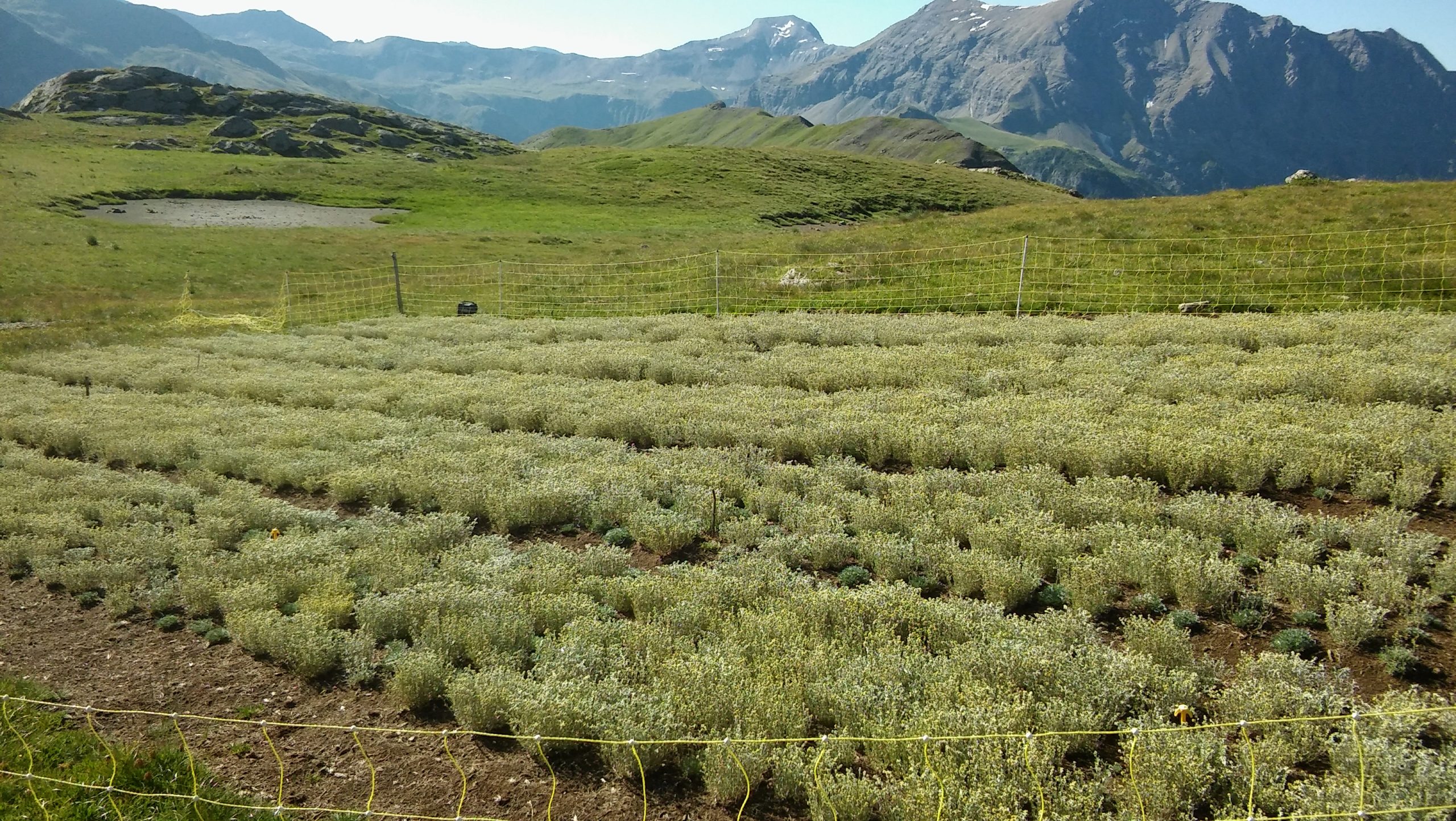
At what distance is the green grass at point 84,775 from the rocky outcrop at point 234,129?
6104 inches

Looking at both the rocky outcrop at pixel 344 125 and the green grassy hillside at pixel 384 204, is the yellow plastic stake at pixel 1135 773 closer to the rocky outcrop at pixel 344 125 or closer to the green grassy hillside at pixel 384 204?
the green grassy hillside at pixel 384 204

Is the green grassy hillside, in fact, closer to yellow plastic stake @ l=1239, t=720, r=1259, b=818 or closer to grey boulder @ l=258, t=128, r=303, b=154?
grey boulder @ l=258, t=128, r=303, b=154

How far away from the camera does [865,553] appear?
859cm

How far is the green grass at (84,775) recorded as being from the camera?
554 cm

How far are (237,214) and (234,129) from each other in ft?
246

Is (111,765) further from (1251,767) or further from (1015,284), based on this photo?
(1015,284)

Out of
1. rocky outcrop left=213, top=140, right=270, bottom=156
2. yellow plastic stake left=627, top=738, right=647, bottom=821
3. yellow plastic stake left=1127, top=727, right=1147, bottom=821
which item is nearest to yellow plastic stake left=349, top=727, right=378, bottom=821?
yellow plastic stake left=627, top=738, right=647, bottom=821

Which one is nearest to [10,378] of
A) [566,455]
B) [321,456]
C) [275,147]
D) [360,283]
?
[321,456]

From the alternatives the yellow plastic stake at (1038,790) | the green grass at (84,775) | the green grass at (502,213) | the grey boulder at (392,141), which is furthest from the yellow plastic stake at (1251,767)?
the grey boulder at (392,141)

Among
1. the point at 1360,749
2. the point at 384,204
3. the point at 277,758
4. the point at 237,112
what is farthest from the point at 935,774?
the point at 237,112

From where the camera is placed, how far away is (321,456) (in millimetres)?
12445

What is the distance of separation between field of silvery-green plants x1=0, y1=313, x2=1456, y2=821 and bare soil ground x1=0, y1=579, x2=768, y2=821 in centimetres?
21

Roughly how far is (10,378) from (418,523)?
1752 centimetres

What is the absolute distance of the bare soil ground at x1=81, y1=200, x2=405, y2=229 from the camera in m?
68.7
